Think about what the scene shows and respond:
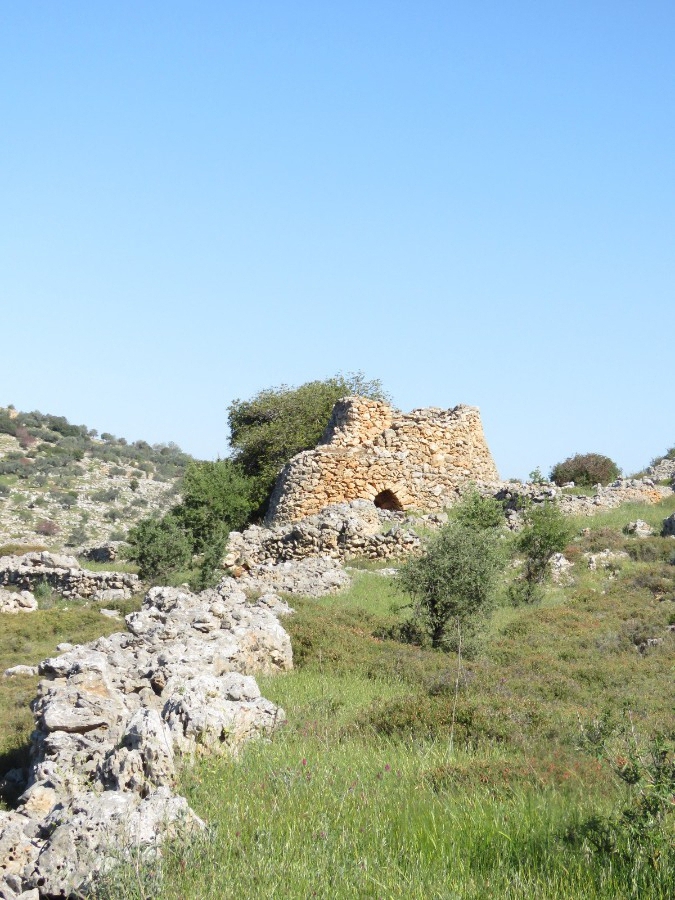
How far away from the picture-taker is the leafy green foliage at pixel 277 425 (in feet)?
118

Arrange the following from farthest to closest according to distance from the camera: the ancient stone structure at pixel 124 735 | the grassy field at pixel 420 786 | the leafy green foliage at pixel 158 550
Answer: the leafy green foliage at pixel 158 550
the ancient stone structure at pixel 124 735
the grassy field at pixel 420 786

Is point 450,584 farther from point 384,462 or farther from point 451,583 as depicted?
point 384,462

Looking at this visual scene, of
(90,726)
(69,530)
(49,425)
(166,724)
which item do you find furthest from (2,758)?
(49,425)

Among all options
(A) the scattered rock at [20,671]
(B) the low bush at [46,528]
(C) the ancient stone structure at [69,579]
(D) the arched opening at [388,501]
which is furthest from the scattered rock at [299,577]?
(B) the low bush at [46,528]

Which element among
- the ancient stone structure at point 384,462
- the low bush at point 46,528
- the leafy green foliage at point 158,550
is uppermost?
the ancient stone structure at point 384,462

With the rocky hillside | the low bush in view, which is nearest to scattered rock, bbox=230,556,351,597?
the rocky hillside

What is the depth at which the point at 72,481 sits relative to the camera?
61469 mm

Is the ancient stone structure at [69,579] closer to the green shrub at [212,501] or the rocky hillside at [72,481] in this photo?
the green shrub at [212,501]

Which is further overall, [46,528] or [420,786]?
[46,528]

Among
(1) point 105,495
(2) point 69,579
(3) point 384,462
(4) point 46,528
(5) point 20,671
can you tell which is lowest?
(5) point 20,671

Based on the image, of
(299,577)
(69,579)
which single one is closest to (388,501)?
(299,577)

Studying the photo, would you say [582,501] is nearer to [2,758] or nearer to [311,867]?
[2,758]

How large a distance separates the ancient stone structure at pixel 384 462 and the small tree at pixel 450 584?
1272 cm

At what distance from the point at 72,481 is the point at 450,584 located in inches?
1859
